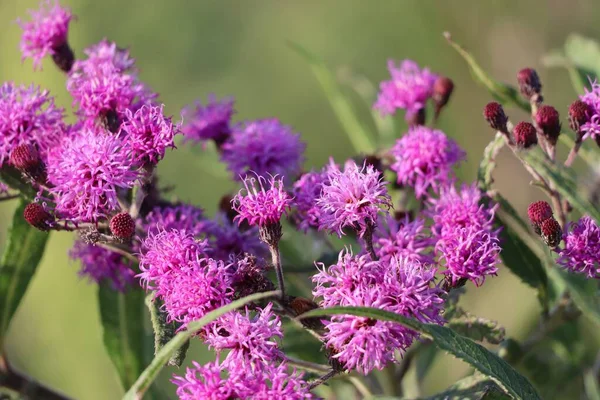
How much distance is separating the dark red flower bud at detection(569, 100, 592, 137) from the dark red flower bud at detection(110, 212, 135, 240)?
36.6 inches

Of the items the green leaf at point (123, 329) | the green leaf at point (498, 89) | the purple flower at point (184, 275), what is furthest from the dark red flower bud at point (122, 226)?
the green leaf at point (498, 89)

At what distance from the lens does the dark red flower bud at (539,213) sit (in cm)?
150

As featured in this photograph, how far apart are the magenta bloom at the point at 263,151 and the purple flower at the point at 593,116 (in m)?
0.72

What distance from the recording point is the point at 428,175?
1775 millimetres

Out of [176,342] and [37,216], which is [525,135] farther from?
[37,216]

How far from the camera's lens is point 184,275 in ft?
4.64

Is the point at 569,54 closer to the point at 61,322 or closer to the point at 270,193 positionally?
the point at 270,193

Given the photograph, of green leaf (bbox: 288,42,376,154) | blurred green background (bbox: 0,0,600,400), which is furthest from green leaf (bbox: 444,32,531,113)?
blurred green background (bbox: 0,0,600,400)

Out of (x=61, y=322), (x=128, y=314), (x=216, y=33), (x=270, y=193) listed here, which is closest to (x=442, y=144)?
(x=270, y=193)

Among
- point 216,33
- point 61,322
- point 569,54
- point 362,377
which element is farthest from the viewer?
point 216,33

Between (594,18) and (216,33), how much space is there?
2840 millimetres

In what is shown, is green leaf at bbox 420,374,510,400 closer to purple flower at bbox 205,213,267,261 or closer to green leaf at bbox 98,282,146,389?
purple flower at bbox 205,213,267,261

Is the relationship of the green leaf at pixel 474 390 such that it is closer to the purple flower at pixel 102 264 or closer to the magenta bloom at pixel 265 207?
the magenta bloom at pixel 265 207

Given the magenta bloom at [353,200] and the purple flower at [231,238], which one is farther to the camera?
the purple flower at [231,238]
